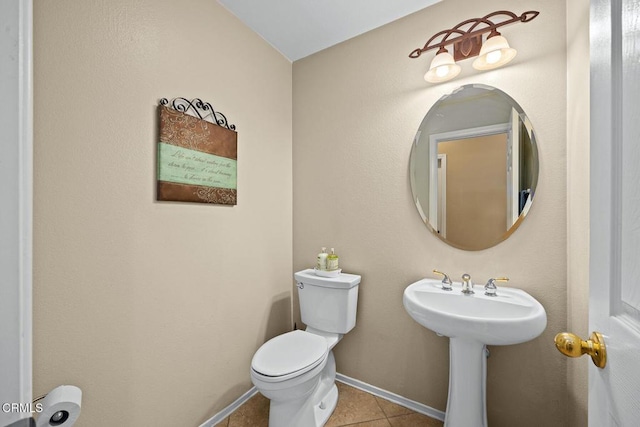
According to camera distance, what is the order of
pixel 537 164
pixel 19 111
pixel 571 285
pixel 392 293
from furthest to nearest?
pixel 392 293 < pixel 537 164 < pixel 571 285 < pixel 19 111

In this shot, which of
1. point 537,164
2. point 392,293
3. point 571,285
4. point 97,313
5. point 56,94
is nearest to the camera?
point 56,94

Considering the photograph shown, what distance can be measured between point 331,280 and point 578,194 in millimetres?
1286

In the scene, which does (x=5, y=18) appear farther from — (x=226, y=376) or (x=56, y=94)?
(x=226, y=376)

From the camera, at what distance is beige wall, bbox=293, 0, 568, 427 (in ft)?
4.18

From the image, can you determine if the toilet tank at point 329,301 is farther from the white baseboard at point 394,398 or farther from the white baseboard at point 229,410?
the white baseboard at point 229,410

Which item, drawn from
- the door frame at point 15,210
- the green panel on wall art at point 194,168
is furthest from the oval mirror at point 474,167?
the door frame at point 15,210

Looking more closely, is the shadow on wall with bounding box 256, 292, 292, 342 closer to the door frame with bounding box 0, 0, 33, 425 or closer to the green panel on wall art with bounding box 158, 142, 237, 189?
the green panel on wall art with bounding box 158, 142, 237, 189

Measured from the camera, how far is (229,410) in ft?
5.16

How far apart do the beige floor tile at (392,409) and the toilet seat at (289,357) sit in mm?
606

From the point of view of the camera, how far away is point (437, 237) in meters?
1.54

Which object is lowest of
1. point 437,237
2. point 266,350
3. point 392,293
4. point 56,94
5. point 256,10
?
point 266,350

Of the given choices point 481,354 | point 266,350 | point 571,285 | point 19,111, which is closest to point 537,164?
point 571,285

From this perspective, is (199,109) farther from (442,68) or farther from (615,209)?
(615,209)

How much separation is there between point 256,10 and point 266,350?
79.1 inches
